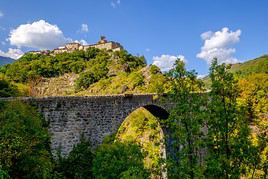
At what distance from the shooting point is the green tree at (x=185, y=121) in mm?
8453

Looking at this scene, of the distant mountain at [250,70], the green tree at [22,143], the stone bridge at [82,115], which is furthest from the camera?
the stone bridge at [82,115]

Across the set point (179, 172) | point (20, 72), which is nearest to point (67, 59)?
point (20, 72)

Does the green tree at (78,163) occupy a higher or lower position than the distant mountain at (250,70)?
lower

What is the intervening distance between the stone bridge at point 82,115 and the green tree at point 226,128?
6.09m

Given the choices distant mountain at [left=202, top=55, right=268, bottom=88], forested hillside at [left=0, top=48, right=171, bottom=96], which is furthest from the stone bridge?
forested hillside at [left=0, top=48, right=171, bottom=96]

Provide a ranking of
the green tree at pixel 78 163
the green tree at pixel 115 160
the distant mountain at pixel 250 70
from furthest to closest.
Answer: the green tree at pixel 115 160 → the green tree at pixel 78 163 → the distant mountain at pixel 250 70

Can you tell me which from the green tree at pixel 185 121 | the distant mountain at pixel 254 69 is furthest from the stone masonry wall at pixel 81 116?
the green tree at pixel 185 121

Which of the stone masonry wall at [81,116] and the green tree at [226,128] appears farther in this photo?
the stone masonry wall at [81,116]

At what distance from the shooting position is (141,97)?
64.8 ft

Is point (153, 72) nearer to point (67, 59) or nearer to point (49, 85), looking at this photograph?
point (49, 85)

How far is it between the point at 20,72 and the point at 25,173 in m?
42.3

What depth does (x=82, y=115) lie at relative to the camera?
631 inches

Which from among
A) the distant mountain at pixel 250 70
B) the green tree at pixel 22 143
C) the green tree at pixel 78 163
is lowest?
the green tree at pixel 78 163

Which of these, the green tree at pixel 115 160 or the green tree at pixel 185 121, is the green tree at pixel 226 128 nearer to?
the green tree at pixel 185 121
